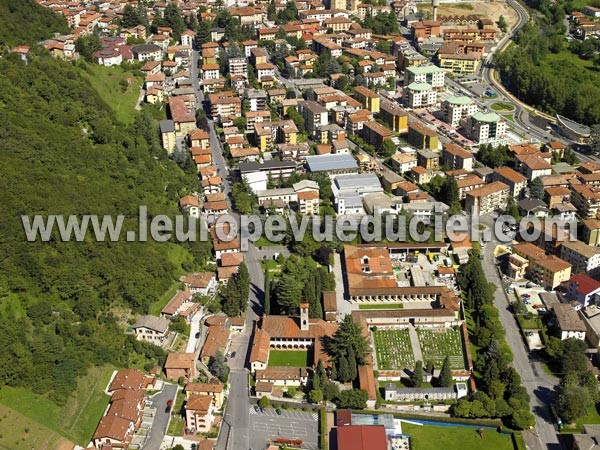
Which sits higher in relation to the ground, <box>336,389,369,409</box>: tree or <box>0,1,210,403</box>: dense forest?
<box>0,1,210,403</box>: dense forest

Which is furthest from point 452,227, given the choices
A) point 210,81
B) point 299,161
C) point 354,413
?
point 210,81

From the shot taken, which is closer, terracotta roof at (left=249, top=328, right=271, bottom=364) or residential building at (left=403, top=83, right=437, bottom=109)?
terracotta roof at (left=249, top=328, right=271, bottom=364)

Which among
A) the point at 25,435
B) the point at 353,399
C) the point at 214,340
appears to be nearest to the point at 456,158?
the point at 214,340

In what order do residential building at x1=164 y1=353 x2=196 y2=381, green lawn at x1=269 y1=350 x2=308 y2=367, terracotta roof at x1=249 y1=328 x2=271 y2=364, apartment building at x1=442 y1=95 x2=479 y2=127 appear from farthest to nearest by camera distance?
apartment building at x1=442 y1=95 x2=479 y2=127, green lawn at x1=269 y1=350 x2=308 y2=367, terracotta roof at x1=249 y1=328 x2=271 y2=364, residential building at x1=164 y1=353 x2=196 y2=381

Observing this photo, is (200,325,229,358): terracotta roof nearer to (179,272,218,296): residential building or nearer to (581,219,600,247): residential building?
(179,272,218,296): residential building

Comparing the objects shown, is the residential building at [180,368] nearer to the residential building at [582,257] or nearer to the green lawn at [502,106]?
the residential building at [582,257]

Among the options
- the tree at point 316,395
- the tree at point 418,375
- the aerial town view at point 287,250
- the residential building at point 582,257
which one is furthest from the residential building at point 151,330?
the residential building at point 582,257

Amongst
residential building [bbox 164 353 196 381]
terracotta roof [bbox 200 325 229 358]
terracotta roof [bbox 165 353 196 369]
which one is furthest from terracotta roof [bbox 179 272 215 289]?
residential building [bbox 164 353 196 381]
